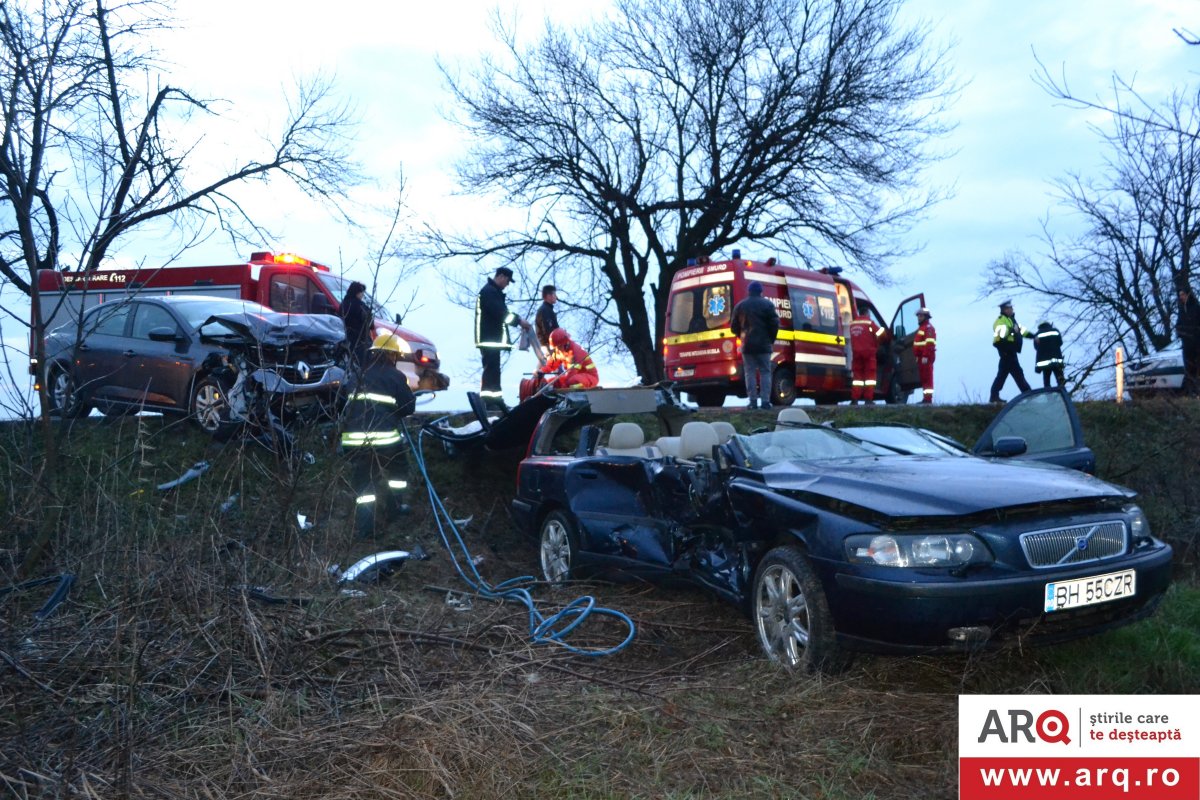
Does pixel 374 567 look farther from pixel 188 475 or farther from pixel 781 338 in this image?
pixel 781 338

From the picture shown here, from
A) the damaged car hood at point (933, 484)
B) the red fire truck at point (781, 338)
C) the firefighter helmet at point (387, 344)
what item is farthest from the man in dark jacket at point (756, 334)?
the damaged car hood at point (933, 484)

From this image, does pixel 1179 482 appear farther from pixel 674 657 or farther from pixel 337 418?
pixel 337 418

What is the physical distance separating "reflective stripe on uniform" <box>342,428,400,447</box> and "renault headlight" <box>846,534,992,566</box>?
378 centimetres

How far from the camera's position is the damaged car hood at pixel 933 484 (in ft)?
14.7

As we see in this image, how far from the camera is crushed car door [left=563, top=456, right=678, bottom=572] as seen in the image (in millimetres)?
6266

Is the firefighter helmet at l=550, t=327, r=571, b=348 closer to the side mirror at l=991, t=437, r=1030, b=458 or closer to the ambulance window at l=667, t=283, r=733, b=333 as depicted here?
the ambulance window at l=667, t=283, r=733, b=333

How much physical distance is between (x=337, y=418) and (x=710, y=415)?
647 centimetres

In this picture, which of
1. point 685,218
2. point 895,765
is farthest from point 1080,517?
point 685,218

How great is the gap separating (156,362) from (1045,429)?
26.9 ft

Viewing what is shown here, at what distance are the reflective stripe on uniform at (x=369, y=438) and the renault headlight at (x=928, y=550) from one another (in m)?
3.78

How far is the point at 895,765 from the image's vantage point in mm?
3875

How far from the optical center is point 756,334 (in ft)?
43.0

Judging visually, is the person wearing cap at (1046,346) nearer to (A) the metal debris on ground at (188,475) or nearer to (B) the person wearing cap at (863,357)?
(B) the person wearing cap at (863,357)

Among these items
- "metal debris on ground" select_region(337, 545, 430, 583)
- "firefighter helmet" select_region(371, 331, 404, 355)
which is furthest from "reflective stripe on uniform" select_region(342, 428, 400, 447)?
"metal debris on ground" select_region(337, 545, 430, 583)
